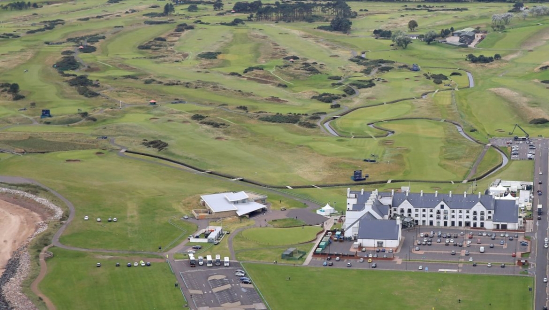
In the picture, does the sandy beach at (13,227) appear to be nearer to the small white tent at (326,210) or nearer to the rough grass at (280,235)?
the rough grass at (280,235)

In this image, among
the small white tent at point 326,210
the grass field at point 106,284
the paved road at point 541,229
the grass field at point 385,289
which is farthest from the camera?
the small white tent at point 326,210

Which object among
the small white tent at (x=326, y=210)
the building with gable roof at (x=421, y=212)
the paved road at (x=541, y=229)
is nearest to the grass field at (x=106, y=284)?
the building with gable roof at (x=421, y=212)

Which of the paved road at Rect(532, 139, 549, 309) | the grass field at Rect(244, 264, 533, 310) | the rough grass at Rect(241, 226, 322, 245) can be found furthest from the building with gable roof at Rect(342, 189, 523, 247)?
the grass field at Rect(244, 264, 533, 310)

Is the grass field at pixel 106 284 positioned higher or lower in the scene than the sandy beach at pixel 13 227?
higher

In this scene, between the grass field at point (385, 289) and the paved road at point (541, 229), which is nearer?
the grass field at point (385, 289)

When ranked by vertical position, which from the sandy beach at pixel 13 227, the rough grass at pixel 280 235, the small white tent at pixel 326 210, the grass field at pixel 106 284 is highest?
the grass field at pixel 106 284

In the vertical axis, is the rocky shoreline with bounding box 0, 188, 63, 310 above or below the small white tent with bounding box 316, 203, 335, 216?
above

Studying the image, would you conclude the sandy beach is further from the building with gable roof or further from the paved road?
the paved road
